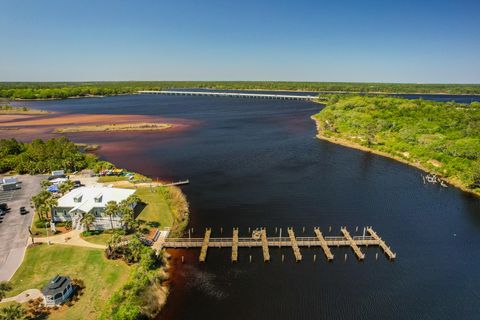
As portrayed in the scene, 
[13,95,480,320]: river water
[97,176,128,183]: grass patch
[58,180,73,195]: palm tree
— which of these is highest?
[58,180,73,195]: palm tree

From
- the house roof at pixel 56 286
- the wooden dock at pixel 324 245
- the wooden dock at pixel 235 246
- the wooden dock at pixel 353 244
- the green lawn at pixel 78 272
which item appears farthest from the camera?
the wooden dock at pixel 353 244

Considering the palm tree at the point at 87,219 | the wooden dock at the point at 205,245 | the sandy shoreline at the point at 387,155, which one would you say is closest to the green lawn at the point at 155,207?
the wooden dock at the point at 205,245

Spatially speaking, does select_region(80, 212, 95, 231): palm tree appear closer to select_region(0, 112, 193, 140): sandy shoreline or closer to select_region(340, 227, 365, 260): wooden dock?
select_region(340, 227, 365, 260): wooden dock

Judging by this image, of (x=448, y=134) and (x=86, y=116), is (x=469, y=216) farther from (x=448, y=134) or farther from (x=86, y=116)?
(x=86, y=116)

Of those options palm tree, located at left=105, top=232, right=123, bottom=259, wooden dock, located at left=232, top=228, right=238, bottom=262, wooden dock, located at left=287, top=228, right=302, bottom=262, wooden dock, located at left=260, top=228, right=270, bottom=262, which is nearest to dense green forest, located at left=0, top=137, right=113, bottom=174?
palm tree, located at left=105, top=232, right=123, bottom=259

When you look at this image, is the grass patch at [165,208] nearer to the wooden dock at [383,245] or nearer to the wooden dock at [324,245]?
the wooden dock at [324,245]

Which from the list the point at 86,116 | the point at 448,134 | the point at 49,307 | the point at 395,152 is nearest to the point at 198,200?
the point at 49,307
